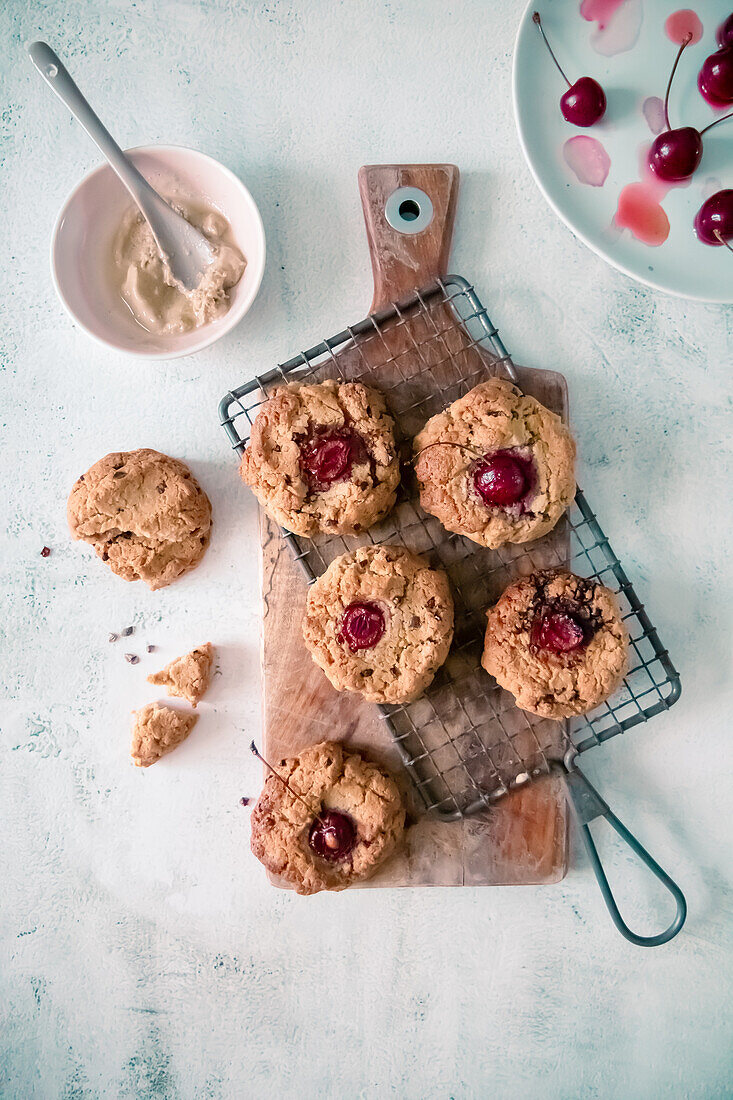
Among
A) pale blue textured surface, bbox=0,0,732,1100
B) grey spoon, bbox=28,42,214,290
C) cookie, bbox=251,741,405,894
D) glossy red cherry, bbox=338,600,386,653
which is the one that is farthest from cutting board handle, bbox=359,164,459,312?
cookie, bbox=251,741,405,894

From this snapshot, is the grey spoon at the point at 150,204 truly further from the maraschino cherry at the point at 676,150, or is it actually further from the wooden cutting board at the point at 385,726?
the maraschino cherry at the point at 676,150

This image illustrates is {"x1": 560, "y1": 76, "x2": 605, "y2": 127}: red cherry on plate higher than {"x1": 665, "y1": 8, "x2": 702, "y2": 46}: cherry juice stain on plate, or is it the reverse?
{"x1": 665, "y1": 8, "x2": 702, "y2": 46}: cherry juice stain on plate

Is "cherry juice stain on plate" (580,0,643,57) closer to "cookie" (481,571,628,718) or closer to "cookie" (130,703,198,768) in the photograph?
"cookie" (481,571,628,718)

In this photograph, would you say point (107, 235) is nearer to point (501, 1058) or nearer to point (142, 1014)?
point (142, 1014)

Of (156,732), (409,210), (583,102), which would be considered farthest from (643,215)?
(156,732)

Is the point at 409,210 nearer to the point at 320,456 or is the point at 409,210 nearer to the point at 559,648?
the point at 320,456

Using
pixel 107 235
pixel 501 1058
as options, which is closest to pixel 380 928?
pixel 501 1058
